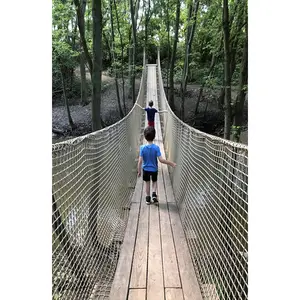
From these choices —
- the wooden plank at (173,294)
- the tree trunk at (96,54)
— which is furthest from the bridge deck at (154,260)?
the tree trunk at (96,54)

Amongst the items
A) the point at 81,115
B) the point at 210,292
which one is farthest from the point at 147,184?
the point at 81,115

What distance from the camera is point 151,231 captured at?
2.98 metres

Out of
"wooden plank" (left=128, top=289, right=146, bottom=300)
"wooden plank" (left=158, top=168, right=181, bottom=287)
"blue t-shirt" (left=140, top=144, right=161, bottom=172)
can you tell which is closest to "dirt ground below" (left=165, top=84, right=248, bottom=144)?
"blue t-shirt" (left=140, top=144, right=161, bottom=172)

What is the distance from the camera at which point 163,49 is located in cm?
2136

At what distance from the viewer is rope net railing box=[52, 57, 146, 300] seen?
1874 millimetres

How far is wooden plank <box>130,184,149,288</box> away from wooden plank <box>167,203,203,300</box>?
0.78 feet

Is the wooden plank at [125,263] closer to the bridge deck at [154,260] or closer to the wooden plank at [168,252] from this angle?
the bridge deck at [154,260]

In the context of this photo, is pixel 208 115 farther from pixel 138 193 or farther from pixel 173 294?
pixel 173 294

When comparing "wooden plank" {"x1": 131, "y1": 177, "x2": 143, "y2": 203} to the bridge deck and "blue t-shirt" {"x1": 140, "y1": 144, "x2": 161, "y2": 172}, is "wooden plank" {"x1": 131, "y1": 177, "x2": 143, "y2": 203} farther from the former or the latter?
"blue t-shirt" {"x1": 140, "y1": 144, "x2": 161, "y2": 172}

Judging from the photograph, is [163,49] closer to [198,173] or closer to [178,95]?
[178,95]

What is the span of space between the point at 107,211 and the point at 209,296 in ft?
4.35

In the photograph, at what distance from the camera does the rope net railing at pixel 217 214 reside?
1.63 metres
